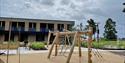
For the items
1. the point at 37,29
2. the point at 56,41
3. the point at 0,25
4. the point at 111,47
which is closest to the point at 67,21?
the point at 37,29

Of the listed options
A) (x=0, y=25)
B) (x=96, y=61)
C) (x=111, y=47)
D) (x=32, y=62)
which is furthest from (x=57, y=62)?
(x=0, y=25)

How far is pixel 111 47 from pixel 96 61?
53.9ft

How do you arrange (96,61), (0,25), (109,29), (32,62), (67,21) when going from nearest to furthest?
(32,62) < (96,61) < (0,25) < (67,21) < (109,29)

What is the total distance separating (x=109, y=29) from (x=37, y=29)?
71.4 feet

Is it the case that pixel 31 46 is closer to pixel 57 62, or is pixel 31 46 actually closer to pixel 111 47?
pixel 111 47

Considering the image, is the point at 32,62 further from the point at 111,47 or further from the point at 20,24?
the point at 20,24

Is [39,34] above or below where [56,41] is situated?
below

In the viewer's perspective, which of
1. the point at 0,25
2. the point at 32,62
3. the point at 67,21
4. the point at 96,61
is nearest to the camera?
the point at 32,62

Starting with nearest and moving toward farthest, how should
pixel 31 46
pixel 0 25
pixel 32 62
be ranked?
pixel 32 62 → pixel 31 46 → pixel 0 25

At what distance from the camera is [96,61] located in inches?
770

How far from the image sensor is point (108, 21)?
66.9m

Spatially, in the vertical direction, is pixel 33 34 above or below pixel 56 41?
below

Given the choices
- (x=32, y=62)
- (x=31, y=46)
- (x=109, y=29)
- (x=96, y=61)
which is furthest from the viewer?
(x=109, y=29)

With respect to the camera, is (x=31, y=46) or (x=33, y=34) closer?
(x=31, y=46)
